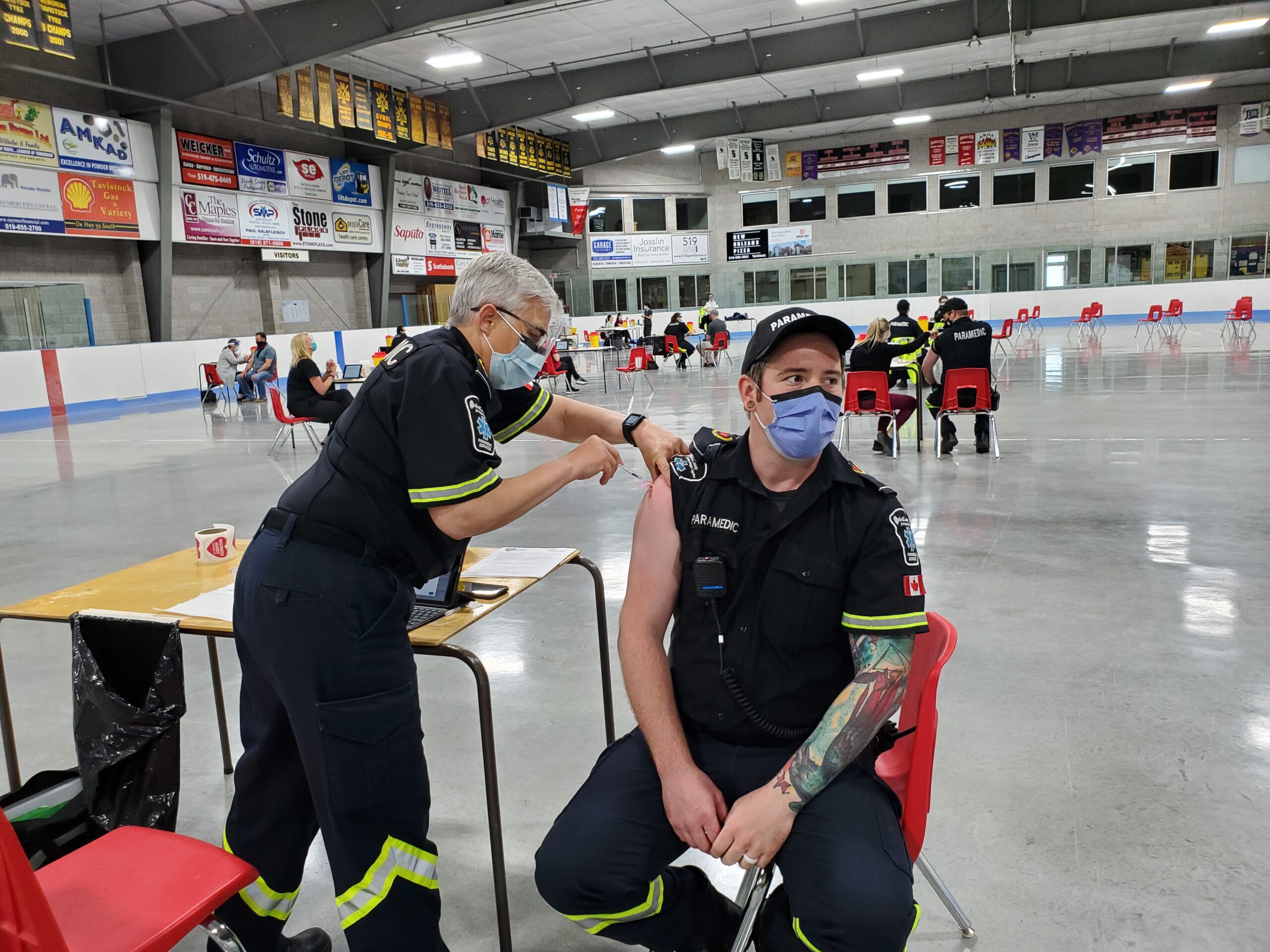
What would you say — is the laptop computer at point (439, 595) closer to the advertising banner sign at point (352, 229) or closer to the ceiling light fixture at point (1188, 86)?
the advertising banner sign at point (352, 229)

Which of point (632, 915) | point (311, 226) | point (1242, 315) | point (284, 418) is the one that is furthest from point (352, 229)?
point (632, 915)

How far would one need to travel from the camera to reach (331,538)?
63.7 inches

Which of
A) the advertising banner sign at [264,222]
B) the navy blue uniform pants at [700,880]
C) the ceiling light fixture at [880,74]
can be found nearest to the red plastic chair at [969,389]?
the navy blue uniform pants at [700,880]

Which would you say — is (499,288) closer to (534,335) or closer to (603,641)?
(534,335)

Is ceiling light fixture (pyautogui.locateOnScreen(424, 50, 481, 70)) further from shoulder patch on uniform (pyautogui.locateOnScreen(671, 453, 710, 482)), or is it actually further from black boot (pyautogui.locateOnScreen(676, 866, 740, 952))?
black boot (pyautogui.locateOnScreen(676, 866, 740, 952))

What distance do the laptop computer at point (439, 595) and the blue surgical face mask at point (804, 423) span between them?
0.75 meters

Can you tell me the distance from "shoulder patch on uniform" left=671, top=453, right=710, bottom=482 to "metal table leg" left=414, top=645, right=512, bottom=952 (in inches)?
21.3

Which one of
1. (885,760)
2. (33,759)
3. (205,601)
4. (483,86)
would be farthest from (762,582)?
(483,86)

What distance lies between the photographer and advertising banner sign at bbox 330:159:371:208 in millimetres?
19312

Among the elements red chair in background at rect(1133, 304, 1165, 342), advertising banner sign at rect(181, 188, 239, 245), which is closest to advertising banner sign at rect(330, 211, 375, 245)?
advertising banner sign at rect(181, 188, 239, 245)

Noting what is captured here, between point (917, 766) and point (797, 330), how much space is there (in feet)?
2.71

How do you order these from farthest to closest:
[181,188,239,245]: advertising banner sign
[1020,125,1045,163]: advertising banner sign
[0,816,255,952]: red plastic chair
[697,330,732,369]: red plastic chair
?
[1020,125,1045,163]: advertising banner sign, [697,330,732,369]: red plastic chair, [181,188,239,245]: advertising banner sign, [0,816,255,952]: red plastic chair

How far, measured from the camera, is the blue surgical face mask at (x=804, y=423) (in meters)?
1.72

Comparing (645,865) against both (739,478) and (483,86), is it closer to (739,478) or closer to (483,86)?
(739,478)
